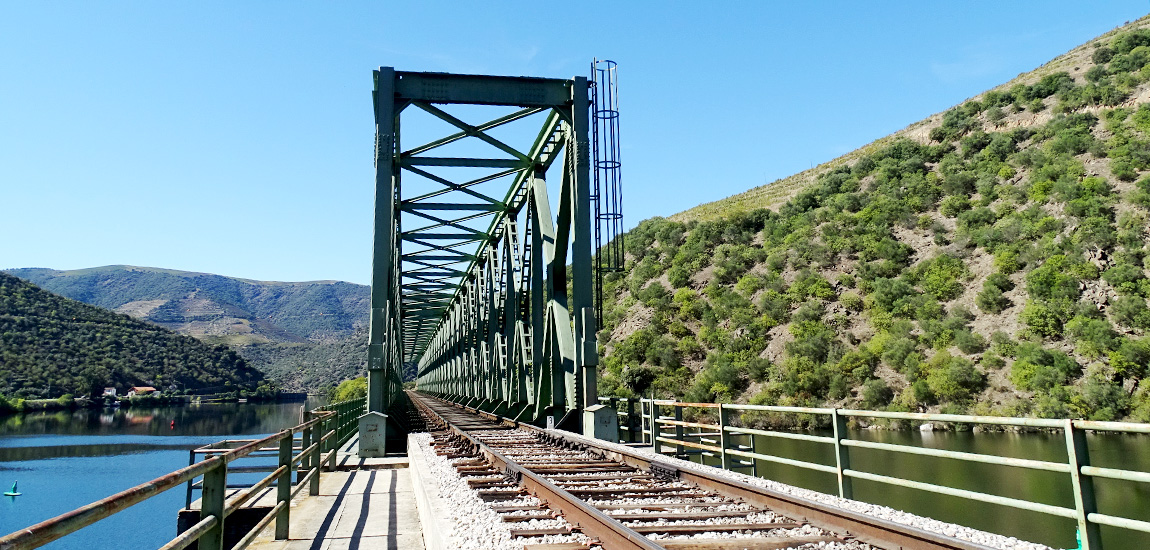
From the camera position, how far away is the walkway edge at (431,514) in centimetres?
500

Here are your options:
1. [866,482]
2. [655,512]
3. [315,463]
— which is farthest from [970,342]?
[655,512]

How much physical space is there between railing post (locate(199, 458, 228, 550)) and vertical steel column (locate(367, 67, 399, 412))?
28.6 ft

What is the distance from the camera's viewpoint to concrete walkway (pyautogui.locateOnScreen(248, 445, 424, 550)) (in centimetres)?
626

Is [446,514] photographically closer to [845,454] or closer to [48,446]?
[845,454]

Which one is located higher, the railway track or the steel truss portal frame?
the steel truss portal frame

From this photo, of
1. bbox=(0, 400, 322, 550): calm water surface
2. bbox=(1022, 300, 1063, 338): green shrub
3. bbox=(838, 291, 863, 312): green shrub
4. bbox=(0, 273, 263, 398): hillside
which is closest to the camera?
bbox=(0, 400, 322, 550): calm water surface

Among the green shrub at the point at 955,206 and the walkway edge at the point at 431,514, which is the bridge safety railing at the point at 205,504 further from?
the green shrub at the point at 955,206

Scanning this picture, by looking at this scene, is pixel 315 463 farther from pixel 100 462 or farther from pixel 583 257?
pixel 100 462

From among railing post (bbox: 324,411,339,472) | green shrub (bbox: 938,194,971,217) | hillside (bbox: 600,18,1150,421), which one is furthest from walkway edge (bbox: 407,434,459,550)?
green shrub (bbox: 938,194,971,217)

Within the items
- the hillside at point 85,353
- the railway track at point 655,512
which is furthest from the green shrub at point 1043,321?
the hillside at point 85,353

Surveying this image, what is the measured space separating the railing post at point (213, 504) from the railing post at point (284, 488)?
2596 millimetres

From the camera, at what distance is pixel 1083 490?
15.9 feet

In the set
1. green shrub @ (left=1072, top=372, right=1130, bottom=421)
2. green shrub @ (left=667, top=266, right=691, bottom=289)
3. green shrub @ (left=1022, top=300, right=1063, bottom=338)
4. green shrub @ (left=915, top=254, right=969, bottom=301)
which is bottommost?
green shrub @ (left=1072, top=372, right=1130, bottom=421)

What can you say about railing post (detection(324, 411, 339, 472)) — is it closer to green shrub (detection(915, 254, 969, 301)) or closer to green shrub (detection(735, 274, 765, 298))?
green shrub (detection(915, 254, 969, 301))
